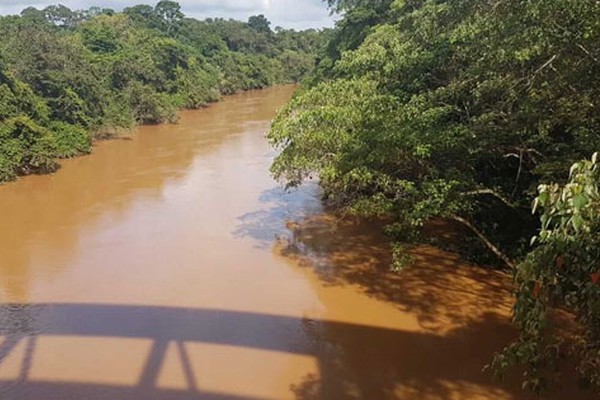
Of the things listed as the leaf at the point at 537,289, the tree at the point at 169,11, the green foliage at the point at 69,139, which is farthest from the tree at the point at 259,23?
the leaf at the point at 537,289

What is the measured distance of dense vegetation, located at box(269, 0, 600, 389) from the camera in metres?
2.29

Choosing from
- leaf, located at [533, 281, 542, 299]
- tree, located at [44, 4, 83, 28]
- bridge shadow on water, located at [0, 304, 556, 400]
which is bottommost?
bridge shadow on water, located at [0, 304, 556, 400]

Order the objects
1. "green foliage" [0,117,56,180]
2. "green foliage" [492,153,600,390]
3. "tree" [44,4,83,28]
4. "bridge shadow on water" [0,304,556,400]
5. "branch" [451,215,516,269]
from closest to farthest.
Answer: "green foliage" [492,153,600,390], "bridge shadow on water" [0,304,556,400], "branch" [451,215,516,269], "green foliage" [0,117,56,180], "tree" [44,4,83,28]

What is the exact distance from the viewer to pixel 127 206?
13883 millimetres

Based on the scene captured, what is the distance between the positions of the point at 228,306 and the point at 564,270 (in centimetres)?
660

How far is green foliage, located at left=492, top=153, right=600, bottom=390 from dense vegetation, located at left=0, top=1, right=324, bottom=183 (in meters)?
15.9

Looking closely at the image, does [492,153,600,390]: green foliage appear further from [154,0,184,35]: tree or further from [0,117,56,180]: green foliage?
[154,0,184,35]: tree

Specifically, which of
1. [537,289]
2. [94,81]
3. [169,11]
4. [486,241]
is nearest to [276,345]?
[486,241]

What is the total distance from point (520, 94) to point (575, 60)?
1.13 meters

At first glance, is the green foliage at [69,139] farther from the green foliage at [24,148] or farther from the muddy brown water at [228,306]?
the muddy brown water at [228,306]

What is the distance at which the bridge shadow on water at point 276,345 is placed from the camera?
245 inches

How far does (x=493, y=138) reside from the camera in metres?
6.85

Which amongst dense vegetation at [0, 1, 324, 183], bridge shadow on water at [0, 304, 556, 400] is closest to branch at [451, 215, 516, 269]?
bridge shadow on water at [0, 304, 556, 400]

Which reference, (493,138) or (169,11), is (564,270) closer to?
(493,138)
